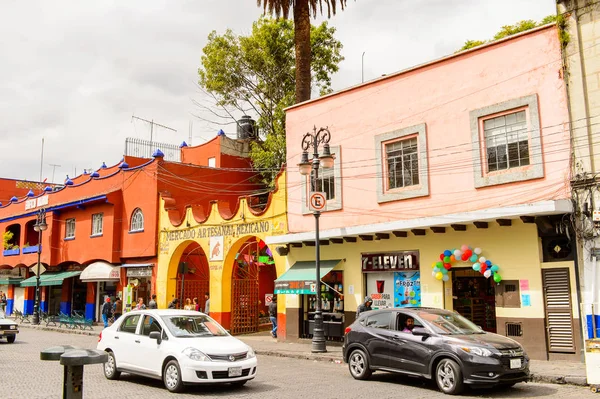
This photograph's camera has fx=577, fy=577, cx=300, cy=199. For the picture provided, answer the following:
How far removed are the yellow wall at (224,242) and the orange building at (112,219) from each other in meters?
0.84

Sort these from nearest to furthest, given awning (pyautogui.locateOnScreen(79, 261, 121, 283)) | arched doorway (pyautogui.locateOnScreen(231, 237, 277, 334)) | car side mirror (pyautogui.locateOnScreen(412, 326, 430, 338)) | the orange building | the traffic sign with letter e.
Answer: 1. car side mirror (pyautogui.locateOnScreen(412, 326, 430, 338))
2. the traffic sign with letter e
3. arched doorway (pyautogui.locateOnScreen(231, 237, 277, 334))
4. the orange building
5. awning (pyautogui.locateOnScreen(79, 261, 121, 283))

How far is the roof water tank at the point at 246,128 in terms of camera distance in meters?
35.9

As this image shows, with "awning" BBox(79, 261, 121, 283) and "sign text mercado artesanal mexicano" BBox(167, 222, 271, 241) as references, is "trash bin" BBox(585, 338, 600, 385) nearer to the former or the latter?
"sign text mercado artesanal mexicano" BBox(167, 222, 271, 241)

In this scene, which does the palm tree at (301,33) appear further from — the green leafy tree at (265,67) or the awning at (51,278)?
the awning at (51,278)

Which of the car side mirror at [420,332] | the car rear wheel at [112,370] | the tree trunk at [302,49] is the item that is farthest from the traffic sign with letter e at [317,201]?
the car rear wheel at [112,370]

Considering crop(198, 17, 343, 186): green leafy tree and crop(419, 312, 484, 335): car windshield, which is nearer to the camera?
crop(419, 312, 484, 335): car windshield

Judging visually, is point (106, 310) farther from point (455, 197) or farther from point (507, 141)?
point (507, 141)

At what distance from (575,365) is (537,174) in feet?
15.6

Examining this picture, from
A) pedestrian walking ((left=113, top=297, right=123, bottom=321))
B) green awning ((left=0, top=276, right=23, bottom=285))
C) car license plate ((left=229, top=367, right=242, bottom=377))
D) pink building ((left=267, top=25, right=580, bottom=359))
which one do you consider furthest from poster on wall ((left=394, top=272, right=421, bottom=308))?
green awning ((left=0, top=276, right=23, bottom=285))

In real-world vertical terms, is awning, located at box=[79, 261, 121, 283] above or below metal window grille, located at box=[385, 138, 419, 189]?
below

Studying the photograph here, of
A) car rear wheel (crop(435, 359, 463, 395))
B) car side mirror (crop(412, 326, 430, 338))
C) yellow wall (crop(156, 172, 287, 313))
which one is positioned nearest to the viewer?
car rear wheel (crop(435, 359, 463, 395))

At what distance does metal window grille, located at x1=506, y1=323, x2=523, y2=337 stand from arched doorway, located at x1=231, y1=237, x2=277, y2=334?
36.7ft

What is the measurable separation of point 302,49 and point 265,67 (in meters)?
10.5

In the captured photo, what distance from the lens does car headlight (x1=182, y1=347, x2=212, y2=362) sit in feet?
35.0
